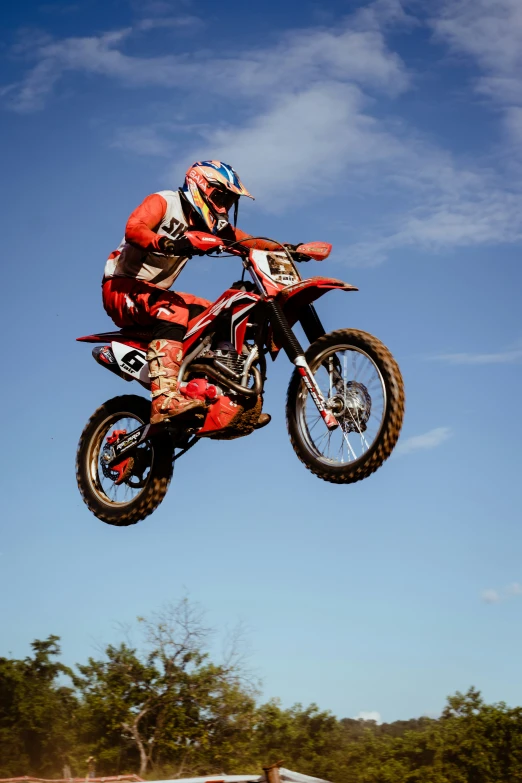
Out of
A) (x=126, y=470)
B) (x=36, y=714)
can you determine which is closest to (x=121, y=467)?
(x=126, y=470)

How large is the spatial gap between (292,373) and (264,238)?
1.33m

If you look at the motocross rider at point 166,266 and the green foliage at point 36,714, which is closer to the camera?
the motocross rider at point 166,266

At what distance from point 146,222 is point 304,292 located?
163cm

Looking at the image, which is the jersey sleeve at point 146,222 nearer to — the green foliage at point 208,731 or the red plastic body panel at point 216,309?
the red plastic body panel at point 216,309

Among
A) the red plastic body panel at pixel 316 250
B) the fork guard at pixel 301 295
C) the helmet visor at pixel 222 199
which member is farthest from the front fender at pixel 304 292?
the helmet visor at pixel 222 199

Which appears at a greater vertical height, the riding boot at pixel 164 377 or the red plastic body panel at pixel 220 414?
the riding boot at pixel 164 377

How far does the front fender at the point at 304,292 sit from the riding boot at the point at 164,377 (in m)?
1.10

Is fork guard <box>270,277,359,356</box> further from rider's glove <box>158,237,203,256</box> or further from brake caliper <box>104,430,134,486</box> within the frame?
brake caliper <box>104,430,134,486</box>

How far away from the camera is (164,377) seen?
28.5ft

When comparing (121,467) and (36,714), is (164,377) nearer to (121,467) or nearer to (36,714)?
(121,467)

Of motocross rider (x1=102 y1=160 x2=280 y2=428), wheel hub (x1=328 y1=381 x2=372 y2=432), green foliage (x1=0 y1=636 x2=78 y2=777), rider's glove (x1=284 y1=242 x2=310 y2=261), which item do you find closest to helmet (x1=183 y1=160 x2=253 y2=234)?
motocross rider (x1=102 y1=160 x2=280 y2=428)

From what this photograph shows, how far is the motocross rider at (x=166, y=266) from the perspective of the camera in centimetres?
861

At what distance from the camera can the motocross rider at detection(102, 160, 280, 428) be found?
8.61 meters

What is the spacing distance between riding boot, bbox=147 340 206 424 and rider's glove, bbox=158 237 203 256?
3.05ft
